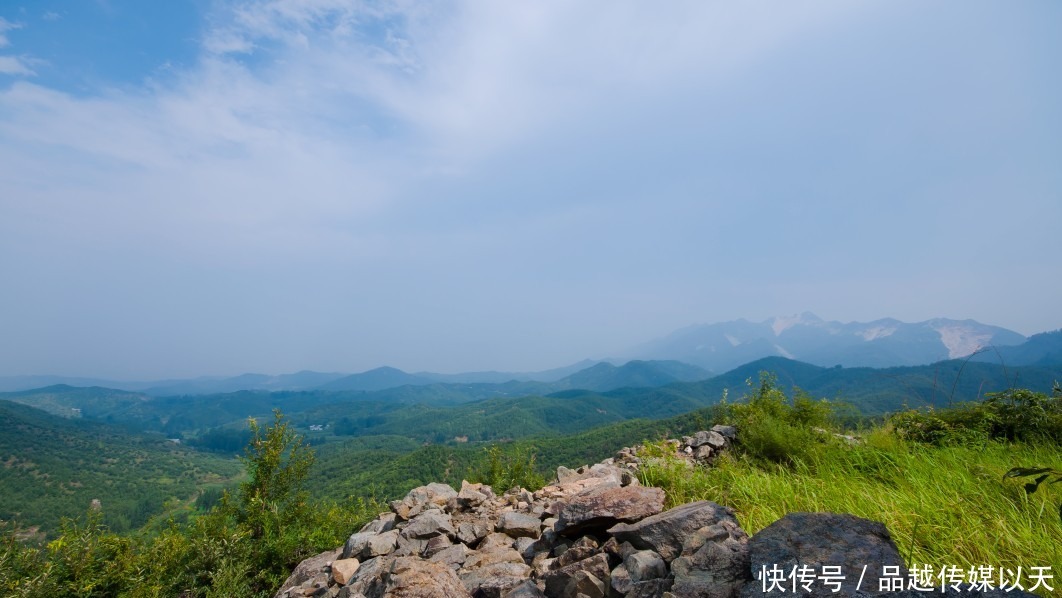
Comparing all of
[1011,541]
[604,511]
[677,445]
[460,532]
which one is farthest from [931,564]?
[677,445]

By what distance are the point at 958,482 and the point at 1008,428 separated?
12.7 ft

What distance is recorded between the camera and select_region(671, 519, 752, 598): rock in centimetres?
306

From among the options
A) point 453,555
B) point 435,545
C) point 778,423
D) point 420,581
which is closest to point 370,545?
point 435,545

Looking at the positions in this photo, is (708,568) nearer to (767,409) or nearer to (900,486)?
(900,486)

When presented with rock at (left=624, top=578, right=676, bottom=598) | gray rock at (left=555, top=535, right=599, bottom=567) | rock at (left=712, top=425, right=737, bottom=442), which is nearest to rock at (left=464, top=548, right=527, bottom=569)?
gray rock at (left=555, top=535, right=599, bottom=567)

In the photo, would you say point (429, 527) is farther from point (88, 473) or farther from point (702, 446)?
point (88, 473)

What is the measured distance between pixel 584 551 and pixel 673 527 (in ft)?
3.17

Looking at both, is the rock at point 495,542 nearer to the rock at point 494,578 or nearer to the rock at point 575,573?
the rock at point 494,578

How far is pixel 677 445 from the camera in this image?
9164 mm

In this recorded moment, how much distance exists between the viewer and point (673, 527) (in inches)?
149

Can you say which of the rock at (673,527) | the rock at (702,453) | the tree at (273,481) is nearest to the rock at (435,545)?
the rock at (673,527)

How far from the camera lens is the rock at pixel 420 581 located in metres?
3.76

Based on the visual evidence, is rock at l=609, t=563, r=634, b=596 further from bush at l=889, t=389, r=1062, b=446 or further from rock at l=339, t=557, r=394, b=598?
bush at l=889, t=389, r=1062, b=446

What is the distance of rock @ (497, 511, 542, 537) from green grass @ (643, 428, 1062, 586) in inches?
70.8
